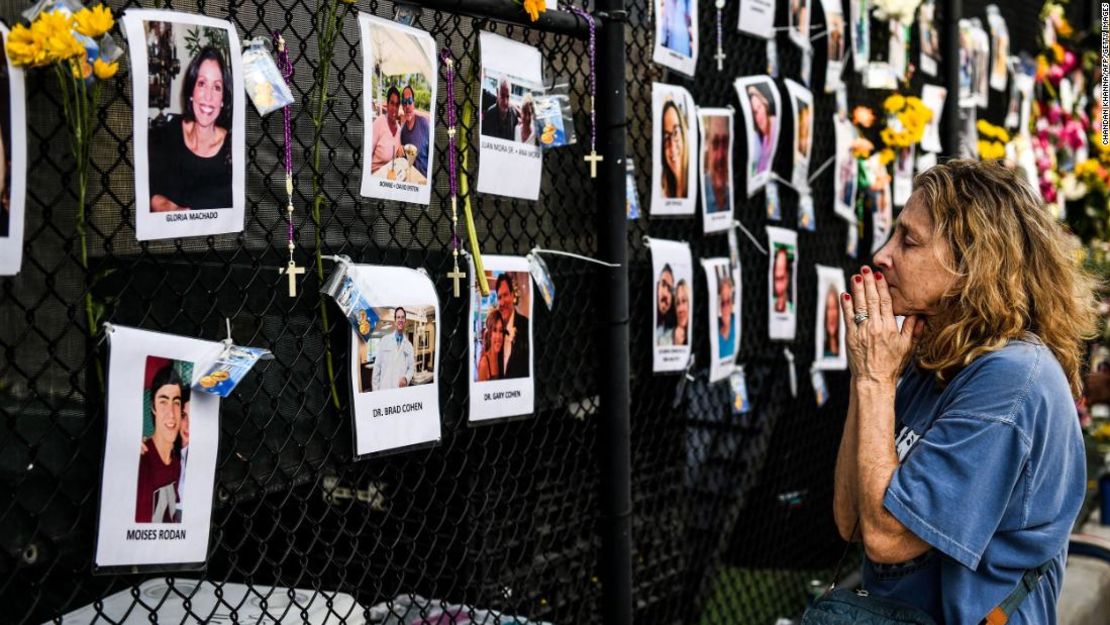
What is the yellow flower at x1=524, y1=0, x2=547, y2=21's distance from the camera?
272 cm

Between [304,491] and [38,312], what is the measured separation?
1052 mm

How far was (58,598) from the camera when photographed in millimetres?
2510

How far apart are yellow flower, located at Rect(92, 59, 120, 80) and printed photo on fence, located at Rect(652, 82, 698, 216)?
1.96 metres

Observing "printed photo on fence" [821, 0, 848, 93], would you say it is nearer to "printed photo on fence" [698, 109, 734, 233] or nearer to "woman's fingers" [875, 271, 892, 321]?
"printed photo on fence" [698, 109, 734, 233]

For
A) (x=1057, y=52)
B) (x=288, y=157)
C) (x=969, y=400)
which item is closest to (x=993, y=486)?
(x=969, y=400)

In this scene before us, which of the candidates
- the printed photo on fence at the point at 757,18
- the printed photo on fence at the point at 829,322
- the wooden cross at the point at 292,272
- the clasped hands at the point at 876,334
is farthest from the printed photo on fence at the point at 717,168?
the wooden cross at the point at 292,272

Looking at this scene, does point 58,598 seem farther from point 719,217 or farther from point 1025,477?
point 719,217

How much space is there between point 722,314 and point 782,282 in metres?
0.58

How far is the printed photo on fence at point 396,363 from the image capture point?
→ 2396mm

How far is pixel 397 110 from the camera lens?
2.48m

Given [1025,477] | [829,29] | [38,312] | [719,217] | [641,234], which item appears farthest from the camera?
[829,29]

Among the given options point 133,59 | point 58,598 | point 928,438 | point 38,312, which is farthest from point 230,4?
point 928,438

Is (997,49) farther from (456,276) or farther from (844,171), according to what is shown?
(456,276)

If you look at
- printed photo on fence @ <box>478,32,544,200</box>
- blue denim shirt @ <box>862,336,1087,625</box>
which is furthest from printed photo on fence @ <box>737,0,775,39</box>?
blue denim shirt @ <box>862,336,1087,625</box>
